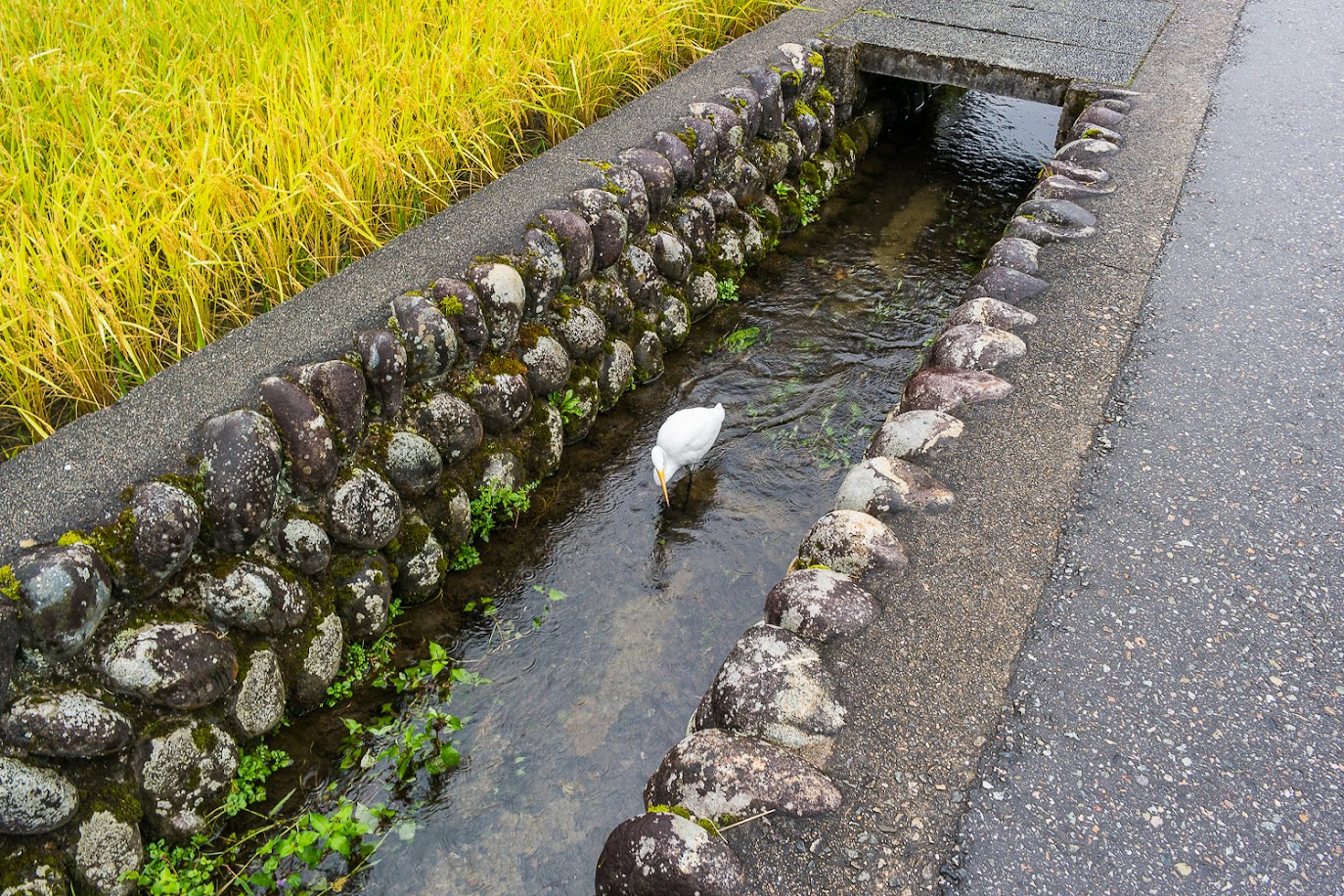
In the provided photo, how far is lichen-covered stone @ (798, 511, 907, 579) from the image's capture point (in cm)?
251

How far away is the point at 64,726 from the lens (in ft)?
6.72

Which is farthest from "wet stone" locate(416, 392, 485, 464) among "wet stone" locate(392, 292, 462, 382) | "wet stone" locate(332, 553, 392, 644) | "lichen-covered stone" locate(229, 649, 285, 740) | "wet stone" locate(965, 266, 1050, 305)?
"wet stone" locate(965, 266, 1050, 305)

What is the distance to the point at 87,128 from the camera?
10.6 ft

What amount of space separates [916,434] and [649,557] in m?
1.10

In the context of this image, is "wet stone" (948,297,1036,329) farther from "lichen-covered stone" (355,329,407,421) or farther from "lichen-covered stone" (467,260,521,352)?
"lichen-covered stone" (355,329,407,421)

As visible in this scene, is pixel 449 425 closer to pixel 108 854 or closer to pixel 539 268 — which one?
pixel 539 268

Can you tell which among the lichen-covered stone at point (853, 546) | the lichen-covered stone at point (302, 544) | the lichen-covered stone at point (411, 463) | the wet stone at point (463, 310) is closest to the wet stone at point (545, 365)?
the wet stone at point (463, 310)

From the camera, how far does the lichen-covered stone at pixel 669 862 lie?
1.78 metres

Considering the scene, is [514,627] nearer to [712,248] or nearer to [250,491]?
Answer: [250,491]

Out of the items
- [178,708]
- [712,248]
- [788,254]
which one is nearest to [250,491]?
[178,708]

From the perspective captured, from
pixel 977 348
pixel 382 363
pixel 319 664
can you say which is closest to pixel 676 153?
pixel 977 348

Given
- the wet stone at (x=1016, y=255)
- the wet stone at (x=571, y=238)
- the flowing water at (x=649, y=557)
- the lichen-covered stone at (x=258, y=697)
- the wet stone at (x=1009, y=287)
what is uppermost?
the wet stone at (x=571, y=238)

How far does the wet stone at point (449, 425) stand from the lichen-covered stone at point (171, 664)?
966 millimetres

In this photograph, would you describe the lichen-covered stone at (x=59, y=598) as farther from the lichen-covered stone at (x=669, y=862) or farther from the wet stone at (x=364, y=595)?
the lichen-covered stone at (x=669, y=862)
